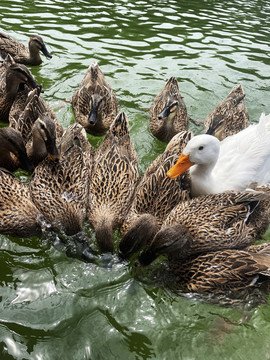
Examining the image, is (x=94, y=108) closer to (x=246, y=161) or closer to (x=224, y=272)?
(x=246, y=161)

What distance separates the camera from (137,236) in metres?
→ 3.72

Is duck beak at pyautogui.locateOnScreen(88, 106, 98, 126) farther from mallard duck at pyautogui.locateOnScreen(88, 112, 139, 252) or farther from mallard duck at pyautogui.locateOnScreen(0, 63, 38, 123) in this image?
mallard duck at pyautogui.locateOnScreen(0, 63, 38, 123)

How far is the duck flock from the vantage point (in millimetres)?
3711

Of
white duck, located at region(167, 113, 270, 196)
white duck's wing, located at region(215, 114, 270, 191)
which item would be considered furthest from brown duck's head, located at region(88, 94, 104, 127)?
white duck's wing, located at region(215, 114, 270, 191)

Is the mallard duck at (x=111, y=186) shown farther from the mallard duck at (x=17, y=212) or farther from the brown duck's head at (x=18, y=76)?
the brown duck's head at (x=18, y=76)

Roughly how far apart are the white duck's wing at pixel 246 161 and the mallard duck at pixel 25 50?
522 centimetres

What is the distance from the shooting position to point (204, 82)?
8.23m

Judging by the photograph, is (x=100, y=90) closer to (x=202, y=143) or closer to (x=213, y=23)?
(x=202, y=143)

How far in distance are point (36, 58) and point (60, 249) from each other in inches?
231

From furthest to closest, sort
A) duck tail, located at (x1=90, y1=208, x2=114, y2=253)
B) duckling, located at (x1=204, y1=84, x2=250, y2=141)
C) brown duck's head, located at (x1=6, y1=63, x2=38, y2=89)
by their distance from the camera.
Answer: brown duck's head, located at (x1=6, y1=63, x2=38, y2=89), duckling, located at (x1=204, y1=84, x2=250, y2=141), duck tail, located at (x1=90, y1=208, x2=114, y2=253)

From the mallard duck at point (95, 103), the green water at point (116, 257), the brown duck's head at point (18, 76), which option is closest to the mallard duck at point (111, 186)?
the green water at point (116, 257)

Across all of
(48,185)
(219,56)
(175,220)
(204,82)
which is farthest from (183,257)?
(219,56)

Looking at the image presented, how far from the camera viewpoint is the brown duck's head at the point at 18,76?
6.19m

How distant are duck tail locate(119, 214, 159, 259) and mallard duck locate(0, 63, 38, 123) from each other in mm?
3932
